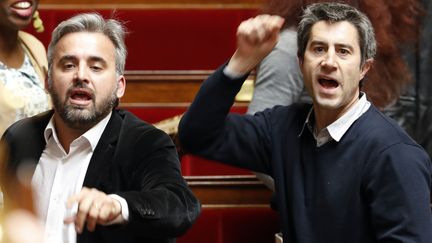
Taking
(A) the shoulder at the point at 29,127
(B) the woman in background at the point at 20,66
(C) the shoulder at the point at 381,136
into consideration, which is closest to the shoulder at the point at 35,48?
(B) the woman in background at the point at 20,66

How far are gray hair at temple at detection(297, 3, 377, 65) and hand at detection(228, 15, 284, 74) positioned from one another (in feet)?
0.20

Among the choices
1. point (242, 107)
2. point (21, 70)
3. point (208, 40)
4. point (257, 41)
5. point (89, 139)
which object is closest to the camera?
point (257, 41)

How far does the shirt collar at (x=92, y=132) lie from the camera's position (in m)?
0.69

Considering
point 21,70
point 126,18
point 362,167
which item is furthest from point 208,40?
point 362,167

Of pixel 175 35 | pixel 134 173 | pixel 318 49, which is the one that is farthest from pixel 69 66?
pixel 175 35

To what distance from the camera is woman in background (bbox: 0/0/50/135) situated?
2.77ft

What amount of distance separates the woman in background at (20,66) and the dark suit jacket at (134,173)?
104mm

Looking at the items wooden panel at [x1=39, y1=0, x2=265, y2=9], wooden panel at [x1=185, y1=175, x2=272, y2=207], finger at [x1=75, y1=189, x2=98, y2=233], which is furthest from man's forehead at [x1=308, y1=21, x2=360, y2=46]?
wooden panel at [x1=39, y1=0, x2=265, y2=9]

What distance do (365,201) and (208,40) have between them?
72cm

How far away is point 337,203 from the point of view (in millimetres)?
599

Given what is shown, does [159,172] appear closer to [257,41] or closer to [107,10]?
[257,41]

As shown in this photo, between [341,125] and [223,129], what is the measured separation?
99mm

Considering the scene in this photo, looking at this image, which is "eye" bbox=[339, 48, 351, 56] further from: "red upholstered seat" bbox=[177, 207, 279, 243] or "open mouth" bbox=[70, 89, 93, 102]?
"red upholstered seat" bbox=[177, 207, 279, 243]

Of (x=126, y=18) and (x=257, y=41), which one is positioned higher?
(x=257, y=41)
